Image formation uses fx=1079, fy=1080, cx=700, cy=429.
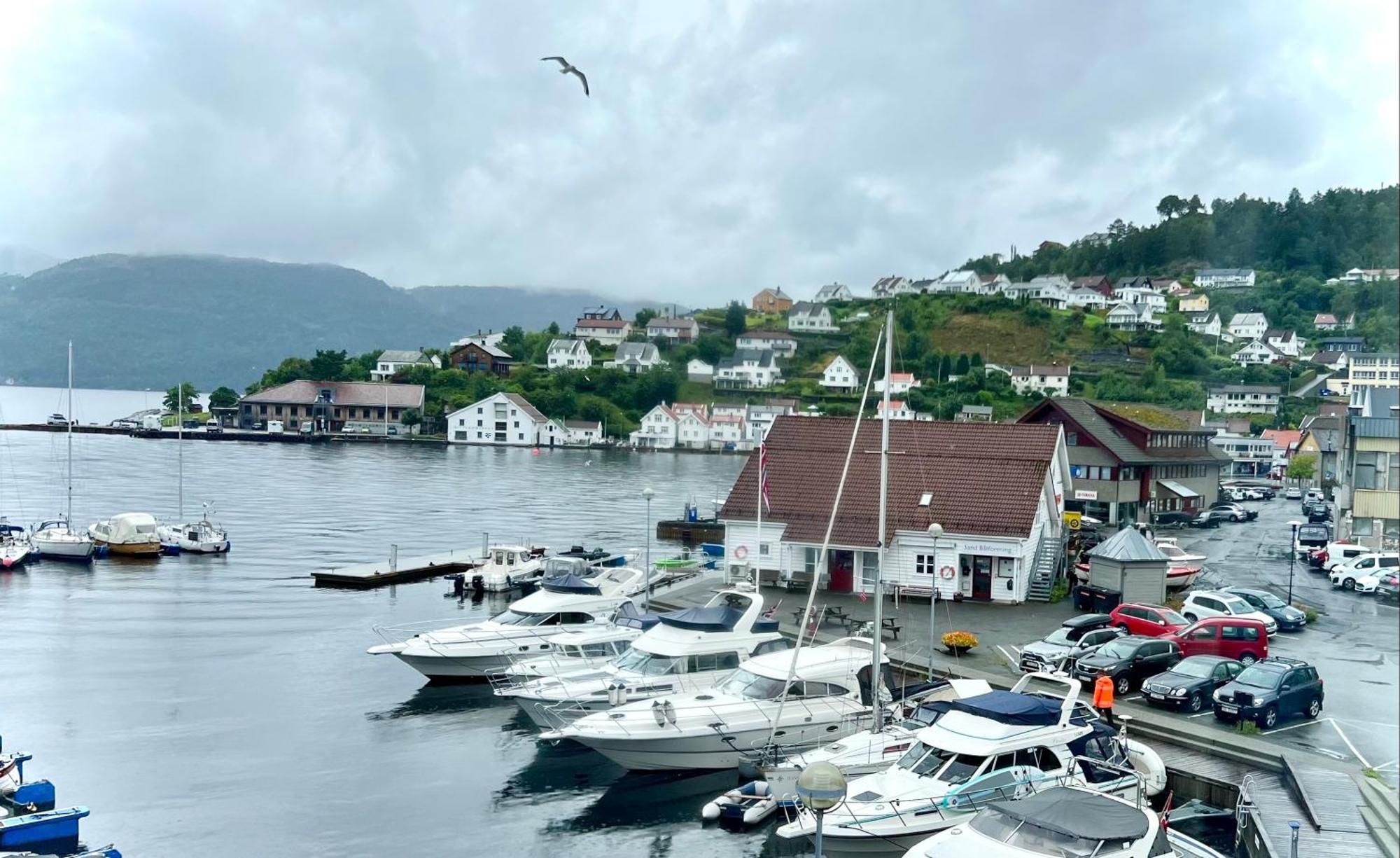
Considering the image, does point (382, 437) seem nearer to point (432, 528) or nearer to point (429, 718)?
point (432, 528)

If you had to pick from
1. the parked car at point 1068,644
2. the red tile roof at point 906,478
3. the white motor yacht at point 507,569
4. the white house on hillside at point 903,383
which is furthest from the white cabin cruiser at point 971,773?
the white house on hillside at point 903,383

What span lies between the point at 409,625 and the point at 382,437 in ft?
375

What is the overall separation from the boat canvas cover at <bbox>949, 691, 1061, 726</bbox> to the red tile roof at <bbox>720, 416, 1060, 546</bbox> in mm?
15157

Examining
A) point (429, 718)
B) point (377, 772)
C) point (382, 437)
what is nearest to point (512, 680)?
point (429, 718)

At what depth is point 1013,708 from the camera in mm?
16953

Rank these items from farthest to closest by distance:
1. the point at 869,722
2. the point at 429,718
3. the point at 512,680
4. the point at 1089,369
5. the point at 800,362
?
the point at 800,362
the point at 1089,369
the point at 512,680
the point at 429,718
the point at 869,722

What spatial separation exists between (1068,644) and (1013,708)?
8511 millimetres

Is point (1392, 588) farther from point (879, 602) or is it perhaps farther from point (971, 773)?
point (879, 602)

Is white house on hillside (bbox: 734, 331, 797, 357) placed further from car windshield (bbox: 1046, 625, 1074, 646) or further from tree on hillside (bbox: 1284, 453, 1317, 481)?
car windshield (bbox: 1046, 625, 1074, 646)

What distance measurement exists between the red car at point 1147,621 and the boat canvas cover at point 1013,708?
1057 centimetres

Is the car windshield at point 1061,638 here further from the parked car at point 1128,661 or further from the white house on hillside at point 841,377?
the white house on hillside at point 841,377

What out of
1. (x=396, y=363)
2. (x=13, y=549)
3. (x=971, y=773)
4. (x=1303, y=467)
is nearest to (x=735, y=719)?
(x=971, y=773)

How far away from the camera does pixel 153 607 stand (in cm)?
3850

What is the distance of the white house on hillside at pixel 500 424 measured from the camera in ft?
475
